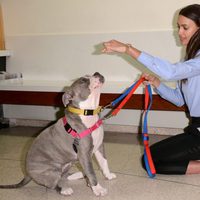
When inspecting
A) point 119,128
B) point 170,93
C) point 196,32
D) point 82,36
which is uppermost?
point 196,32

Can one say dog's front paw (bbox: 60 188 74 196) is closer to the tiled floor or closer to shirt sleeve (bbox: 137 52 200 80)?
the tiled floor

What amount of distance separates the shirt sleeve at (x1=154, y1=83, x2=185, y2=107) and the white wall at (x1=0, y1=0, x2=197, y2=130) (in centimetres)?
74

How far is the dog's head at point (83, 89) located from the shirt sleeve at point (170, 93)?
0.64m

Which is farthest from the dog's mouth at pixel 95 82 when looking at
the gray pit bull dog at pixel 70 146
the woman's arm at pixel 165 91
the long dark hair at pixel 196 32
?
the long dark hair at pixel 196 32

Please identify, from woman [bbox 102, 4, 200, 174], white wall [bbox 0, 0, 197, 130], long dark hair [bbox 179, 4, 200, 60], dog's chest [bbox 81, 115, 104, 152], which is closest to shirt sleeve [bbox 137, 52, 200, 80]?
woman [bbox 102, 4, 200, 174]

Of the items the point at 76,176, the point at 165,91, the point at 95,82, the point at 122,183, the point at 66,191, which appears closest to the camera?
the point at 95,82

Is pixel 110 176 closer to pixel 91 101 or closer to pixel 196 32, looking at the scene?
pixel 91 101

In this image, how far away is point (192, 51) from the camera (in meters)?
1.94

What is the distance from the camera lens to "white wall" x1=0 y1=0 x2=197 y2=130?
304cm

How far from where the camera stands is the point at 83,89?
1774mm

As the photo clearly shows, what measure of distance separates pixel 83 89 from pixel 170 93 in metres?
0.81

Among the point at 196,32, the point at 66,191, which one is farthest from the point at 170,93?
the point at 66,191

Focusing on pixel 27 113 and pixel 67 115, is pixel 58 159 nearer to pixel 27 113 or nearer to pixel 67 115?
pixel 67 115

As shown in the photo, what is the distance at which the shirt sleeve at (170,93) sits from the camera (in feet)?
7.43
